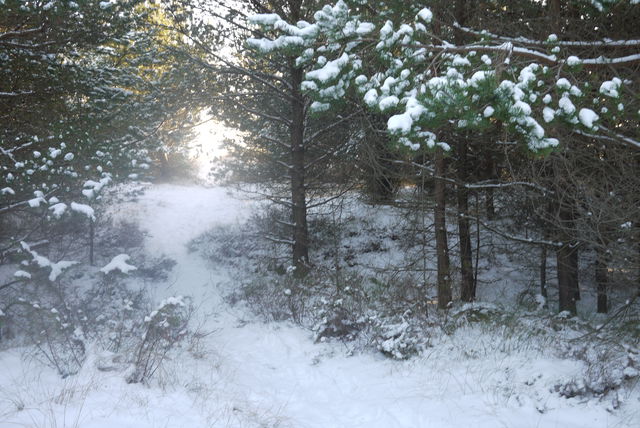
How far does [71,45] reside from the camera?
8508 mm

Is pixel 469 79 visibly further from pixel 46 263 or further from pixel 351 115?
pixel 46 263

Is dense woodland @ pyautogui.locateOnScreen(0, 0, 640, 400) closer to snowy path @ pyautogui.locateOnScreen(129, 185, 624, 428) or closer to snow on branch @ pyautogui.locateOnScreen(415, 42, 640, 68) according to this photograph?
snow on branch @ pyautogui.locateOnScreen(415, 42, 640, 68)

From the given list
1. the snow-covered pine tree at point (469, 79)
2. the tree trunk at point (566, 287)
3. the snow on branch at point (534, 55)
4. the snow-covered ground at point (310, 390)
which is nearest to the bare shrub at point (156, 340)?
the snow-covered ground at point (310, 390)

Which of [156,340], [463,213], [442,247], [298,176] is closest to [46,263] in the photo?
[156,340]

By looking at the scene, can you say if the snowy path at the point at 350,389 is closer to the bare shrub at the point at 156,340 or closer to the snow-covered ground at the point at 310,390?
the snow-covered ground at the point at 310,390

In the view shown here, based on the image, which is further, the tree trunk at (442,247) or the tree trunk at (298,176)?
the tree trunk at (298,176)

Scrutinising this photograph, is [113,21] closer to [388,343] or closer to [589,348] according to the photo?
[388,343]

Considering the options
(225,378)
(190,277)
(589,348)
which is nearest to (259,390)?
(225,378)

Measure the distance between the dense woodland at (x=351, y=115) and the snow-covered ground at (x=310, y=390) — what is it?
651mm

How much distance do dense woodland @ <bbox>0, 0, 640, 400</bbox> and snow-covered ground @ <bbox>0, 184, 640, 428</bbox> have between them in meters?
0.65

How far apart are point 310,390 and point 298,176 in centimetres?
620

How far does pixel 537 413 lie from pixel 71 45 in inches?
403

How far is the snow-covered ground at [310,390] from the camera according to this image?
13.8 ft

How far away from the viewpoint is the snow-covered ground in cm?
420
